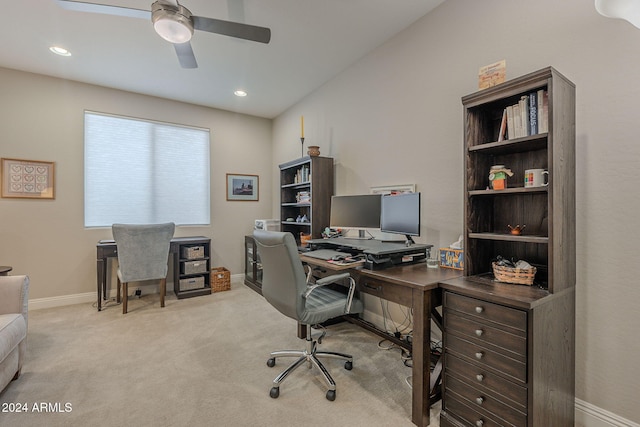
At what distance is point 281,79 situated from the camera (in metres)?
3.53

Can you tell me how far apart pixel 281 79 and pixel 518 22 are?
8.31 feet

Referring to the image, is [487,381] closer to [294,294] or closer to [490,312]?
[490,312]

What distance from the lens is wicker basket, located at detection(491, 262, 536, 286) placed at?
1.48 m

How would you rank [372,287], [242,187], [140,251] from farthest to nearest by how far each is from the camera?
[242,187]
[140,251]
[372,287]

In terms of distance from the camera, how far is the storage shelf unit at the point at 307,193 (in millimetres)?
3395

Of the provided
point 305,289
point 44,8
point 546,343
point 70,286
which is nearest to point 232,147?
point 44,8

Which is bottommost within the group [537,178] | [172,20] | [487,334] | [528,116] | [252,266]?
[252,266]

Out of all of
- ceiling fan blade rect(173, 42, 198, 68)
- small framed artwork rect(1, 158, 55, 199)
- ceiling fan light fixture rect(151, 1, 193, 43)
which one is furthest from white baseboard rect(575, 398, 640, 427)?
small framed artwork rect(1, 158, 55, 199)

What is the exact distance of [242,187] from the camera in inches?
192

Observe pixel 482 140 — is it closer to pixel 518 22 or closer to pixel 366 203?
pixel 518 22

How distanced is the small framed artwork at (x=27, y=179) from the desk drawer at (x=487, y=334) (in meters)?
4.63

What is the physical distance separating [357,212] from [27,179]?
401 cm

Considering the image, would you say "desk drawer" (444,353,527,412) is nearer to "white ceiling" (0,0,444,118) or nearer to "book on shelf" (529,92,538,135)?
"book on shelf" (529,92,538,135)

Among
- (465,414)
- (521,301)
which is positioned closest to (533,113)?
(521,301)
